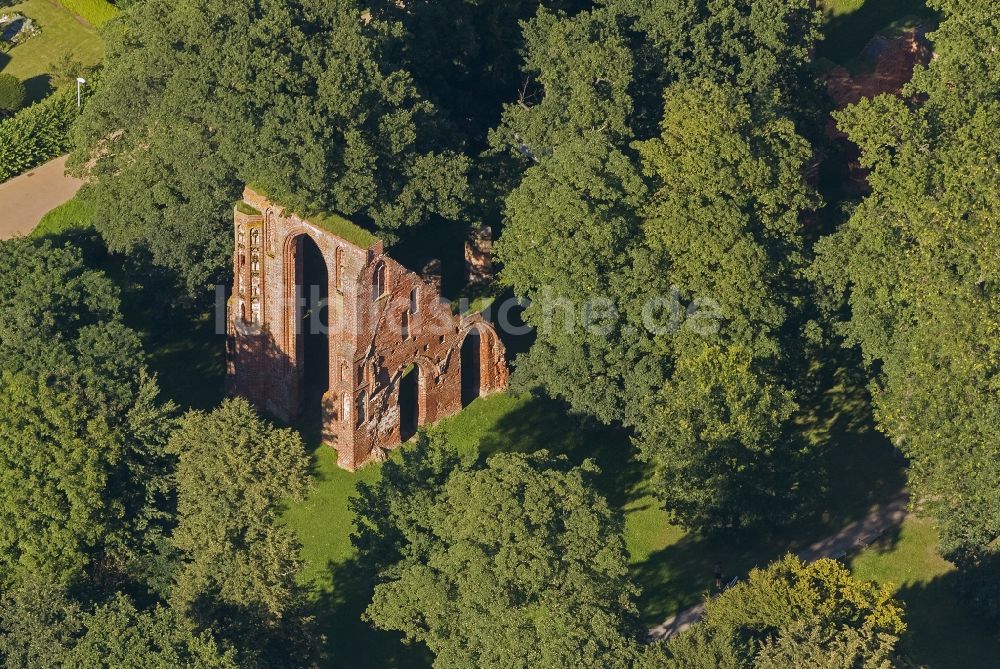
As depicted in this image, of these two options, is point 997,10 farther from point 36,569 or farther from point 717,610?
point 36,569

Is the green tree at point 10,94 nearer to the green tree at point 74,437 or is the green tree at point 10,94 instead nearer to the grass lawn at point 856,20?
the green tree at point 74,437

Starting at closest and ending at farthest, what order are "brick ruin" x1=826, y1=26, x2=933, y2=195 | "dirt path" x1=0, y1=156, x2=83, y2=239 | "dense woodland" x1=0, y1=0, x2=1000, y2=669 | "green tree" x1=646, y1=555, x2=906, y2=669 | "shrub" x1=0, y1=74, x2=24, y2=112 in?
"green tree" x1=646, y1=555, x2=906, y2=669
"dense woodland" x1=0, y1=0, x2=1000, y2=669
"dirt path" x1=0, y1=156, x2=83, y2=239
"brick ruin" x1=826, y1=26, x2=933, y2=195
"shrub" x1=0, y1=74, x2=24, y2=112

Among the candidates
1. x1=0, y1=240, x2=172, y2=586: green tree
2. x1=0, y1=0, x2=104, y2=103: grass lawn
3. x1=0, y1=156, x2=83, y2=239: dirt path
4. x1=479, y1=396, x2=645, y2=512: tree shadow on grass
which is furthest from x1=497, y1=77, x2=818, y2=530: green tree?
x1=0, y1=0, x2=104, y2=103: grass lawn

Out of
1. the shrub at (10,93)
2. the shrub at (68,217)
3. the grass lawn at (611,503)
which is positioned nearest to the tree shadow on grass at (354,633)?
the grass lawn at (611,503)

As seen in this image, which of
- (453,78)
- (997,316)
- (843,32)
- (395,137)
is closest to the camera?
(997,316)

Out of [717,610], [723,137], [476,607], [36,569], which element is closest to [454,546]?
[476,607]

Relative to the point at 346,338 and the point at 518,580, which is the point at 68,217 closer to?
the point at 346,338

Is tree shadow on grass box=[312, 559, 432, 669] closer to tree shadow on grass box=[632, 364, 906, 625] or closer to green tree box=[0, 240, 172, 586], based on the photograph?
green tree box=[0, 240, 172, 586]
